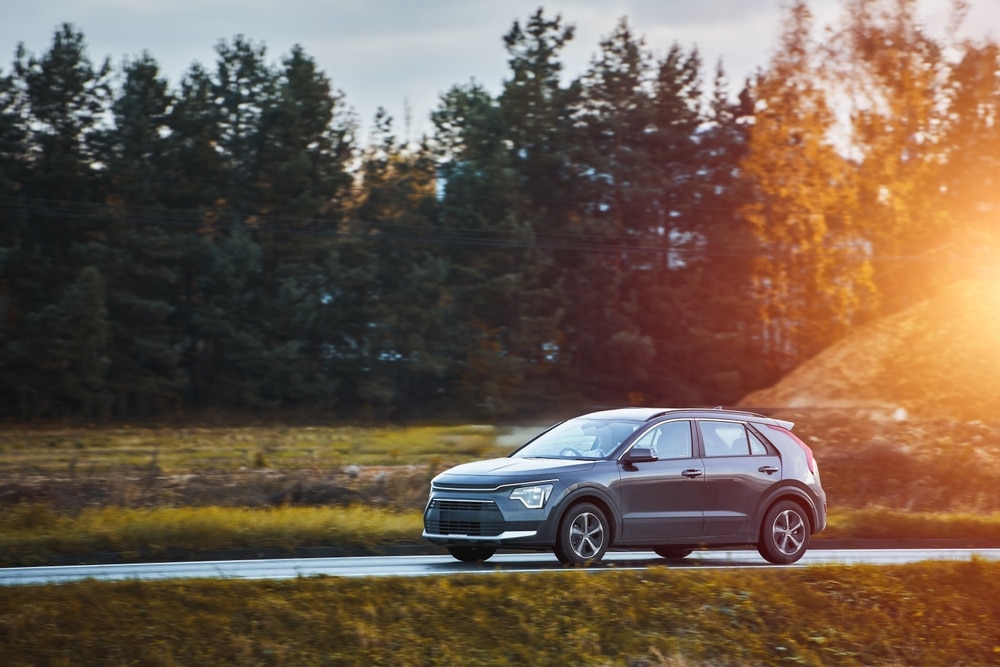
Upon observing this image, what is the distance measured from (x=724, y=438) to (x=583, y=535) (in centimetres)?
230

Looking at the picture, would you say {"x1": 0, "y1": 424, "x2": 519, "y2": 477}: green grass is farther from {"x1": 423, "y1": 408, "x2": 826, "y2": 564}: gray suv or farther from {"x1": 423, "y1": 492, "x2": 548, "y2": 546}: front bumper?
{"x1": 423, "y1": 492, "x2": 548, "y2": 546}: front bumper

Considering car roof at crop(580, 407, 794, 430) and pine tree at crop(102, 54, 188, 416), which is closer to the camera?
car roof at crop(580, 407, 794, 430)

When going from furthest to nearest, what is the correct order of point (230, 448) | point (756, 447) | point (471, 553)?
point (230, 448)
point (756, 447)
point (471, 553)

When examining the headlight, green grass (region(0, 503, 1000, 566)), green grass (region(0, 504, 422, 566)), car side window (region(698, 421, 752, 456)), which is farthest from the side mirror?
green grass (region(0, 504, 422, 566))

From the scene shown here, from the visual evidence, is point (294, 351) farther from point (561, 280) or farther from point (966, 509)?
point (966, 509)

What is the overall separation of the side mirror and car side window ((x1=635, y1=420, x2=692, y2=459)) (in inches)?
2.4

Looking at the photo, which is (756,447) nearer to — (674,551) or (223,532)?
(674,551)

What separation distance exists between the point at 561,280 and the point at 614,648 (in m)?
53.2

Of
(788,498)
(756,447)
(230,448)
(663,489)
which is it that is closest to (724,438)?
(756,447)

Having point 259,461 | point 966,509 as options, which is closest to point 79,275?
point 259,461

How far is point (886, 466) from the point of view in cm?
3394

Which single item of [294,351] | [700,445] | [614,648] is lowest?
[614,648]

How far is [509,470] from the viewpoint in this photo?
14.3 metres

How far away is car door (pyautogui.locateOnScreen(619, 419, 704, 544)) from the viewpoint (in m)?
14.6
